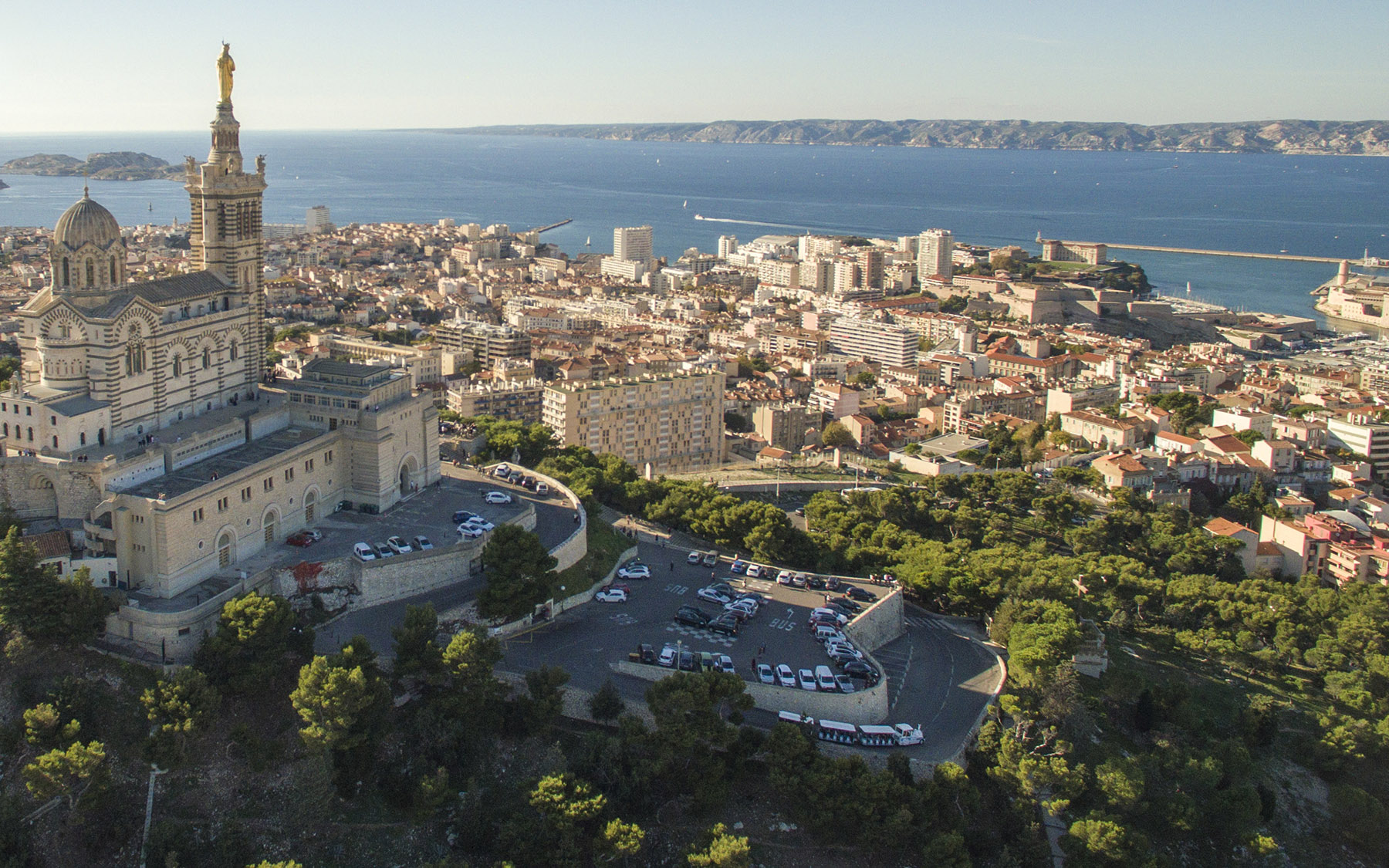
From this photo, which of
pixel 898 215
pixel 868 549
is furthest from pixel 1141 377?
pixel 898 215

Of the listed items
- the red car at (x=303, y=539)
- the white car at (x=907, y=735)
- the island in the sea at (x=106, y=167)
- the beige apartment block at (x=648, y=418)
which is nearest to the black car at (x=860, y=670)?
the white car at (x=907, y=735)

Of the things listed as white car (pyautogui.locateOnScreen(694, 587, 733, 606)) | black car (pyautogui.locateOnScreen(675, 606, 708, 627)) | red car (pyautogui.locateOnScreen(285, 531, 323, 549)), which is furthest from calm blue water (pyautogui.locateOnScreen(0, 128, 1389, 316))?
red car (pyautogui.locateOnScreen(285, 531, 323, 549))

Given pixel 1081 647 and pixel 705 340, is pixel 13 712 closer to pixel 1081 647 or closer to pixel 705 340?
pixel 1081 647

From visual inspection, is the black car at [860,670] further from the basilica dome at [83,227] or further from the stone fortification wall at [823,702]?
the basilica dome at [83,227]

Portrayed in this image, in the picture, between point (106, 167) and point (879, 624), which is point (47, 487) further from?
point (106, 167)

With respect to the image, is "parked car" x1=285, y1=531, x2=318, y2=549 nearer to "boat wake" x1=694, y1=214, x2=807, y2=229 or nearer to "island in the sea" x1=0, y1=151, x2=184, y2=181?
"boat wake" x1=694, y1=214, x2=807, y2=229

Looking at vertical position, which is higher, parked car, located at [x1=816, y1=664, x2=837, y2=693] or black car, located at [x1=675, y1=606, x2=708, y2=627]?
black car, located at [x1=675, y1=606, x2=708, y2=627]

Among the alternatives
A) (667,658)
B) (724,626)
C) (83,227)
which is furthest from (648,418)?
(83,227)
